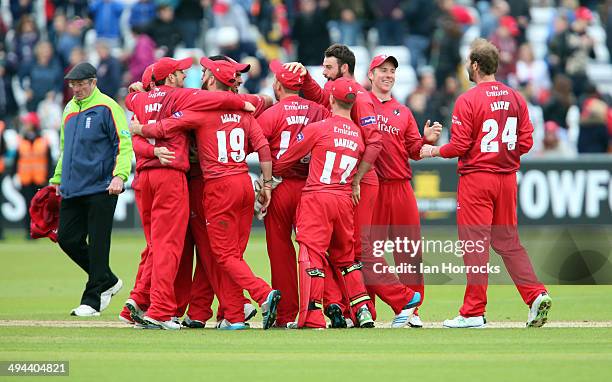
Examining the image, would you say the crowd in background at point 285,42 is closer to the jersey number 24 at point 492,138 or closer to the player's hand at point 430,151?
the player's hand at point 430,151

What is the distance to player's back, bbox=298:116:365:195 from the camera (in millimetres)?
12289

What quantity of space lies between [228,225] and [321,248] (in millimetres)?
929

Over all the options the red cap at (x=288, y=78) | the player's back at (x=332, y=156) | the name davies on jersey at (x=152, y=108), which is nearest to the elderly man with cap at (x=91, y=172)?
the name davies on jersey at (x=152, y=108)

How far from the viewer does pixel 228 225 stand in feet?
40.7

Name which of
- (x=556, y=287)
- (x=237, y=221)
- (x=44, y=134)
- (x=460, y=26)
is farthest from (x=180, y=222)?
(x=460, y=26)

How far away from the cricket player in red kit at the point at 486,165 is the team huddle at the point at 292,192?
1 centimetres

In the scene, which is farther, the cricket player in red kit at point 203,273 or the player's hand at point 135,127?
the cricket player in red kit at point 203,273

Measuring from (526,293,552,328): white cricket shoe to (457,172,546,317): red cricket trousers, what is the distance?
4.7 inches

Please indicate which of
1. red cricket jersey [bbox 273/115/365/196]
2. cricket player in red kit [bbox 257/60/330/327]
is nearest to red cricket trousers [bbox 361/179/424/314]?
A: red cricket jersey [bbox 273/115/365/196]

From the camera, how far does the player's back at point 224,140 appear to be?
12383 millimetres

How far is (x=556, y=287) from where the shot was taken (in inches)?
666

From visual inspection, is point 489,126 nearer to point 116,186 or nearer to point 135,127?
point 135,127

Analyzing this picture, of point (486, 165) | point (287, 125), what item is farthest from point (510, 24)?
point (287, 125)

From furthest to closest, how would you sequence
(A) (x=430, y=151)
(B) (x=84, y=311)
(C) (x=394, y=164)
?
(B) (x=84, y=311) → (C) (x=394, y=164) → (A) (x=430, y=151)
